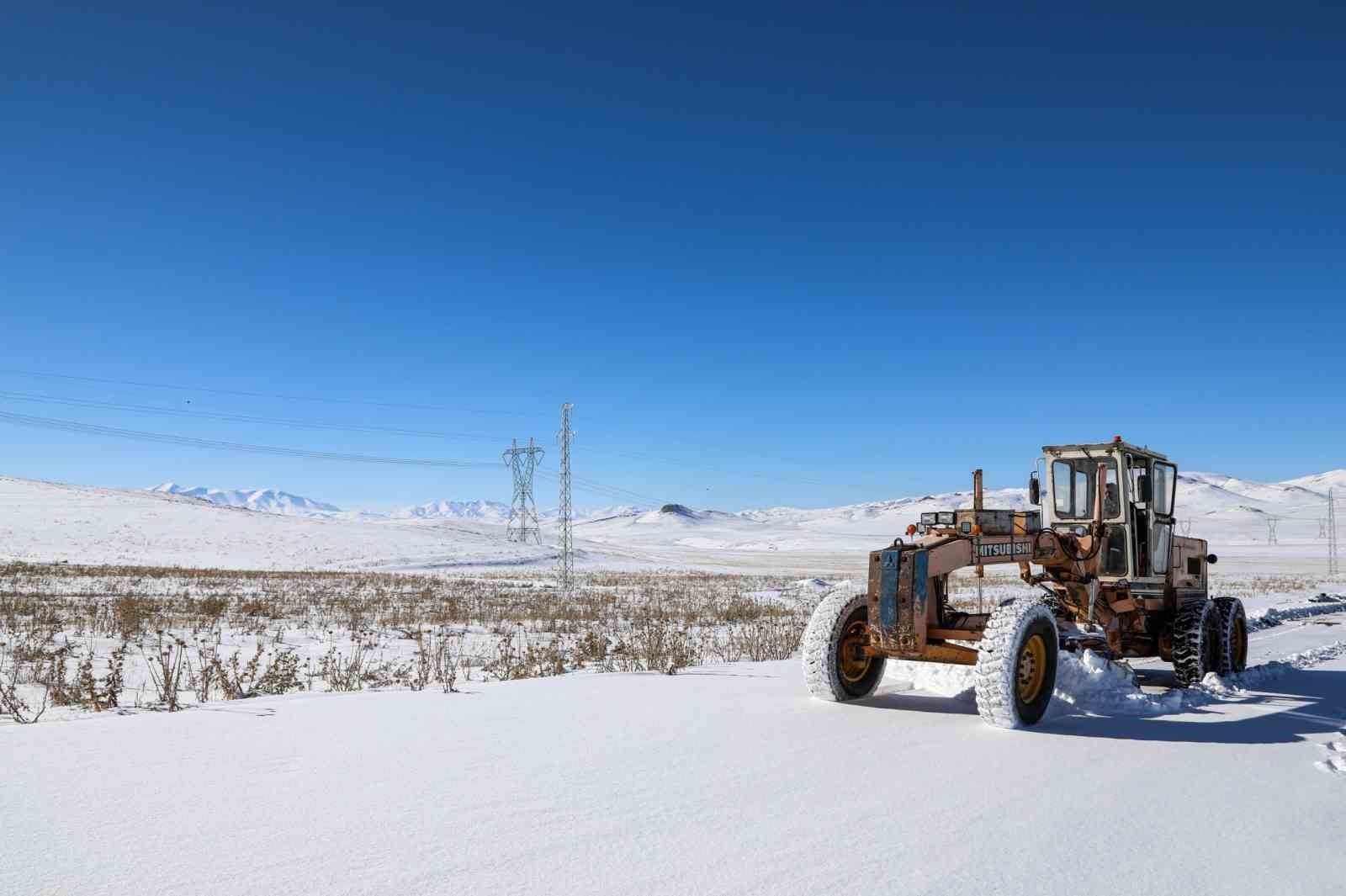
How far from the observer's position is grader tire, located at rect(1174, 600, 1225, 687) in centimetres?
872

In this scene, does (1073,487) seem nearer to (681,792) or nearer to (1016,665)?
(1016,665)

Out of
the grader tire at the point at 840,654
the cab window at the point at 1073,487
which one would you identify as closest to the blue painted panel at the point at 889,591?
the grader tire at the point at 840,654

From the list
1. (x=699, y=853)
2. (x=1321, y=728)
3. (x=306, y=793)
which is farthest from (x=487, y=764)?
(x=1321, y=728)

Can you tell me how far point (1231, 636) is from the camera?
919 cm

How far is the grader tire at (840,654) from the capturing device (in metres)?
6.86

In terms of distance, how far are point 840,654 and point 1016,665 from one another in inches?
56.0

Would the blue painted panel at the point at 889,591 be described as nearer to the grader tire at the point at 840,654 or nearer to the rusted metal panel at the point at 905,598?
the rusted metal panel at the point at 905,598

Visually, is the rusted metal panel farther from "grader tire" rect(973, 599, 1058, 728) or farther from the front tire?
the front tire

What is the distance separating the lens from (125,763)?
4453 mm

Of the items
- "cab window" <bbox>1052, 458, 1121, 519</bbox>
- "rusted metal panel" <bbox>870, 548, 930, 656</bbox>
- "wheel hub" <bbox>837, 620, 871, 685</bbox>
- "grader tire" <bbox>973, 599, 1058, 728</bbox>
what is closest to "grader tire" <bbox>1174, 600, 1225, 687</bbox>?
"cab window" <bbox>1052, 458, 1121, 519</bbox>

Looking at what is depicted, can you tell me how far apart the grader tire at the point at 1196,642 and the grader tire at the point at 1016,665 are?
10.2 ft

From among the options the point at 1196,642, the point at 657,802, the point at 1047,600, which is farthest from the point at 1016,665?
the point at 1196,642

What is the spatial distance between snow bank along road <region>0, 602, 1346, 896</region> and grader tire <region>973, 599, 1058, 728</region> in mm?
175

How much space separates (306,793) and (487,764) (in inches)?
37.1
